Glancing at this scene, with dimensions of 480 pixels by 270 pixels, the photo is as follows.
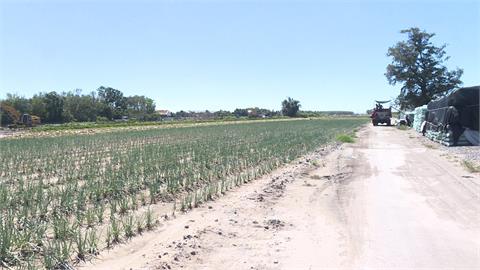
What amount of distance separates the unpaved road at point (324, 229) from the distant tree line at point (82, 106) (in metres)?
70.4

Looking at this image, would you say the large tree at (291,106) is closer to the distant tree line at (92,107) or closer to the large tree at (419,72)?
the distant tree line at (92,107)

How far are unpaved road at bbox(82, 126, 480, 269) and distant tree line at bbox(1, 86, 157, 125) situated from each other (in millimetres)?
70434

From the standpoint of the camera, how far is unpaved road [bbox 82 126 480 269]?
566cm

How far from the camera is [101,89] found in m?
118

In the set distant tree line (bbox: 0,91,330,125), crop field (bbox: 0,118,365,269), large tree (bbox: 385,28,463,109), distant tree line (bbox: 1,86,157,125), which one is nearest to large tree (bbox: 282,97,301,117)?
distant tree line (bbox: 0,91,330,125)

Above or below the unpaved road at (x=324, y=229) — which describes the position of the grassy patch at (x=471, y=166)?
above

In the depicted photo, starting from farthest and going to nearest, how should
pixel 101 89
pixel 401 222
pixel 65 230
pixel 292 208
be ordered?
pixel 101 89
pixel 292 208
pixel 401 222
pixel 65 230

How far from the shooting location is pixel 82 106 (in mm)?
95875

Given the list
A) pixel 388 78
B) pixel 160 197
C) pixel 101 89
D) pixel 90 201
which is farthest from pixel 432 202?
pixel 101 89

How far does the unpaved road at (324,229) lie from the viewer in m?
5.66

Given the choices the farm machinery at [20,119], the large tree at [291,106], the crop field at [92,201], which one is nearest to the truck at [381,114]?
the crop field at [92,201]

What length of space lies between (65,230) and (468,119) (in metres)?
20.3

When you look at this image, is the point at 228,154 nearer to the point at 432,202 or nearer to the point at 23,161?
the point at 23,161

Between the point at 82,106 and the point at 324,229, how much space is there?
95564mm
